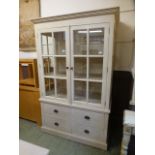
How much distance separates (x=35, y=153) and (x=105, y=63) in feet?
3.95

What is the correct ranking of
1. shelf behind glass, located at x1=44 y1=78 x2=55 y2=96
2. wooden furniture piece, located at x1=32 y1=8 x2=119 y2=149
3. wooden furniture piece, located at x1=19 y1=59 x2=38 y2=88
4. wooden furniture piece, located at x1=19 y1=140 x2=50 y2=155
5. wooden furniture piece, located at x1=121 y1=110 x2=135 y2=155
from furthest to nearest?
wooden furniture piece, located at x1=19 y1=59 x2=38 y2=88, shelf behind glass, located at x1=44 y1=78 x2=55 y2=96, wooden furniture piece, located at x1=32 y1=8 x2=119 y2=149, wooden furniture piece, located at x1=121 y1=110 x2=135 y2=155, wooden furniture piece, located at x1=19 y1=140 x2=50 y2=155

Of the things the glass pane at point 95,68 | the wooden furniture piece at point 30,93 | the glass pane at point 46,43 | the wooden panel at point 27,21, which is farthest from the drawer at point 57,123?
the wooden panel at point 27,21

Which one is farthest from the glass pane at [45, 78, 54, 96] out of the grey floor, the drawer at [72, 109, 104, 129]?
the grey floor

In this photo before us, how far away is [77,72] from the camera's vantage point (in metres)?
1.87

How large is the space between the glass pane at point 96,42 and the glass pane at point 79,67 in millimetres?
195

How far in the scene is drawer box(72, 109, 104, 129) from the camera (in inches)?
69.3

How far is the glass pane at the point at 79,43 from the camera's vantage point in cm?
172

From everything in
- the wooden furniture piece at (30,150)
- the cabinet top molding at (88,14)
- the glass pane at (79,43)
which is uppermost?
the cabinet top molding at (88,14)

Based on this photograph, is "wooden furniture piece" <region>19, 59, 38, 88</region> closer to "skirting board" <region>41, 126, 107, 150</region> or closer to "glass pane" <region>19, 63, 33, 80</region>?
"glass pane" <region>19, 63, 33, 80</region>

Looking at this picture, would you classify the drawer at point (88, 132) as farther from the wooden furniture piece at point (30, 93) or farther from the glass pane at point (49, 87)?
the wooden furniture piece at point (30, 93)

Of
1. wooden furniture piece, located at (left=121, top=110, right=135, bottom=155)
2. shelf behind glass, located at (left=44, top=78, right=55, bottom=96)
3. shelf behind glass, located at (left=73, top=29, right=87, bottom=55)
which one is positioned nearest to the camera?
wooden furniture piece, located at (left=121, top=110, right=135, bottom=155)

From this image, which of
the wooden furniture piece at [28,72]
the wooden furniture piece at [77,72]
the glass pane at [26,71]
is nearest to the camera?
the wooden furniture piece at [77,72]

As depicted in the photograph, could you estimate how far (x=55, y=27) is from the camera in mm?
1767

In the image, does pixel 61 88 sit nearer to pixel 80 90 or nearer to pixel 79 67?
pixel 80 90
